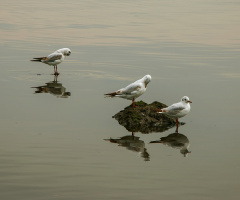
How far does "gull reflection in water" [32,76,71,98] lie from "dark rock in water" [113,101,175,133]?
301cm

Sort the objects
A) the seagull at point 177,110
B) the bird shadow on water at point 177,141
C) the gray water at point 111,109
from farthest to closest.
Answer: the seagull at point 177,110 → the bird shadow on water at point 177,141 → the gray water at point 111,109

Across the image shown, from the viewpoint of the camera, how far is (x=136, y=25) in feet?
102

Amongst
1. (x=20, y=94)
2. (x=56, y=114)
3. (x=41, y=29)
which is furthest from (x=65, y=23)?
(x=56, y=114)

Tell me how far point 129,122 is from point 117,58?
8.76m

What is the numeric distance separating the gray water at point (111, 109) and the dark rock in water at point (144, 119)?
0.30m

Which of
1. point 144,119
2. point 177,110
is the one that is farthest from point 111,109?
point 177,110

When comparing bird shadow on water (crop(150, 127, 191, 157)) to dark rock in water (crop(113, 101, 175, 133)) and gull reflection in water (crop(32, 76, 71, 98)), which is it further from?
gull reflection in water (crop(32, 76, 71, 98))

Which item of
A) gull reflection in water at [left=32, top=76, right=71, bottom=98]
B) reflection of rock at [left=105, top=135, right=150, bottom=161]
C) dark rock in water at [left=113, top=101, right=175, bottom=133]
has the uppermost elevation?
gull reflection in water at [left=32, top=76, right=71, bottom=98]

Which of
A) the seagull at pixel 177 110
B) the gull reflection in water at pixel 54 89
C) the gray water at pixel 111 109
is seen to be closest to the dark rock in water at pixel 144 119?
the gray water at pixel 111 109

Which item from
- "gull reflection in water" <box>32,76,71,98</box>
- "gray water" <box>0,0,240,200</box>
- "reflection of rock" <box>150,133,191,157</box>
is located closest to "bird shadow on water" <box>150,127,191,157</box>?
"reflection of rock" <box>150,133,191,157</box>

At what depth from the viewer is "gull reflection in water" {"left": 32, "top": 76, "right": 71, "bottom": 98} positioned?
52.8 feet

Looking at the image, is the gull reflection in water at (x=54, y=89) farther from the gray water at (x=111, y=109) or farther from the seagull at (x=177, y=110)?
the seagull at (x=177, y=110)

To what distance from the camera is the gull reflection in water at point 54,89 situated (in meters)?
16.1

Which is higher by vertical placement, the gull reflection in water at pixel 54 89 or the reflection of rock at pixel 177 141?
the gull reflection in water at pixel 54 89
